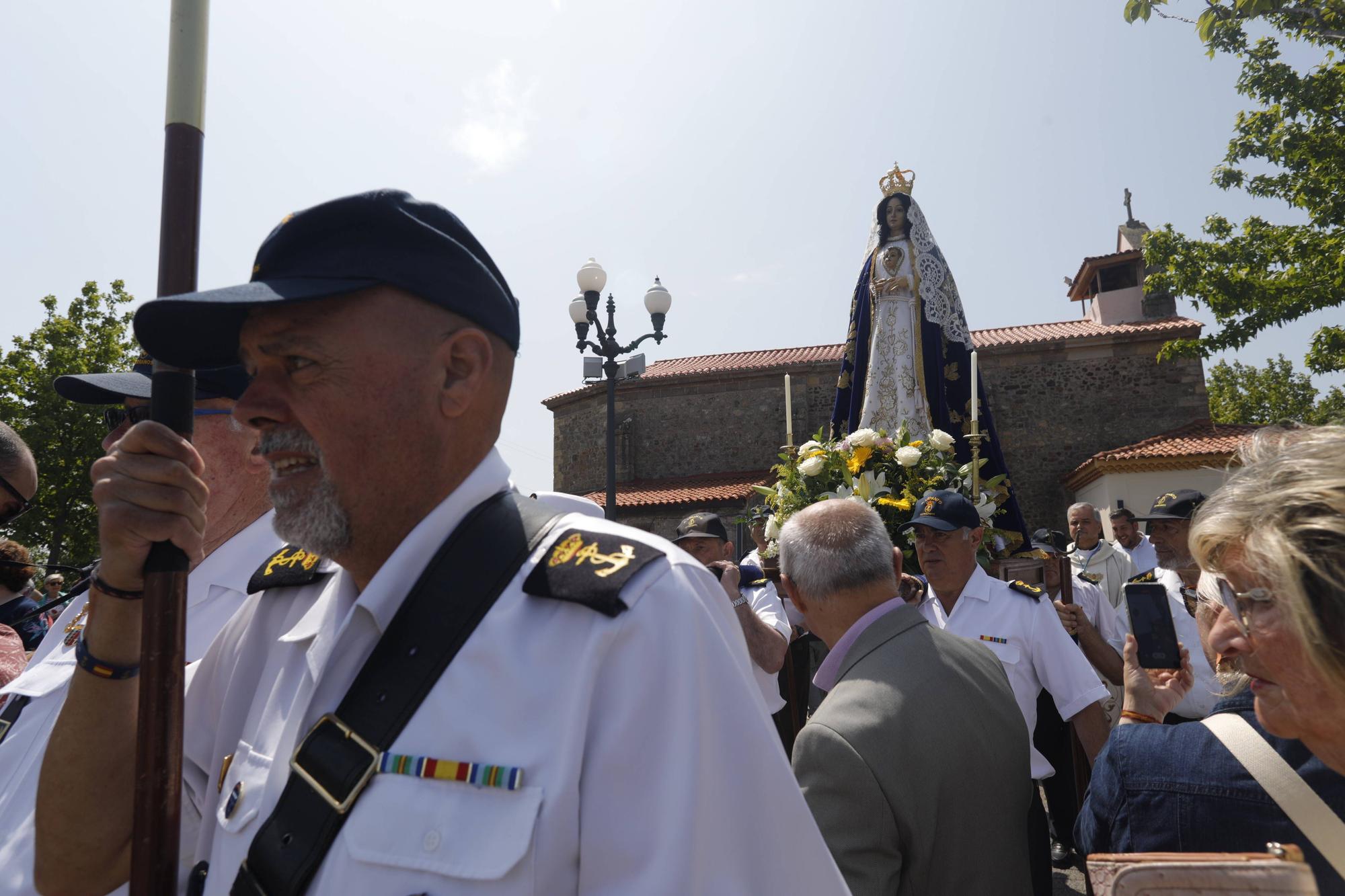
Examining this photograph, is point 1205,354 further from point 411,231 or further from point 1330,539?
point 411,231

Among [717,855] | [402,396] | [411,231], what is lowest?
[717,855]

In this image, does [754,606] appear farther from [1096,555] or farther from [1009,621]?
[1096,555]

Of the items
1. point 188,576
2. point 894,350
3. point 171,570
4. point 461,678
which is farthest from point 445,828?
point 894,350

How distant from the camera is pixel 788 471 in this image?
5320mm

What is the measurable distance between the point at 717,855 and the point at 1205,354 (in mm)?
14662

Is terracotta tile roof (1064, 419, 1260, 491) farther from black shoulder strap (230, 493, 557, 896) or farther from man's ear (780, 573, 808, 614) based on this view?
black shoulder strap (230, 493, 557, 896)

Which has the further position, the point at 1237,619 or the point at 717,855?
the point at 1237,619

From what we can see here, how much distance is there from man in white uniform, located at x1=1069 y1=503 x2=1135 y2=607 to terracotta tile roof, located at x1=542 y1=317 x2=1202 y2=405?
14399 millimetres

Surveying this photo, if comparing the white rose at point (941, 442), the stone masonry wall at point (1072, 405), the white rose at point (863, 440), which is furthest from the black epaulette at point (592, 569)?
A: the stone masonry wall at point (1072, 405)

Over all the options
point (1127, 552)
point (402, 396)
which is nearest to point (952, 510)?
point (402, 396)

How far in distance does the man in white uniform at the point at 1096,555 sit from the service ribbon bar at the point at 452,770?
305 inches

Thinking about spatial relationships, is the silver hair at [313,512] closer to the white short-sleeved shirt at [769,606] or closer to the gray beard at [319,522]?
the gray beard at [319,522]

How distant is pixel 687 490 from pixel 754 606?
59.4 ft

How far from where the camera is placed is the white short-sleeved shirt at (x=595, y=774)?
1022 millimetres
